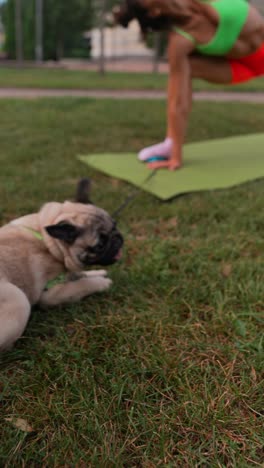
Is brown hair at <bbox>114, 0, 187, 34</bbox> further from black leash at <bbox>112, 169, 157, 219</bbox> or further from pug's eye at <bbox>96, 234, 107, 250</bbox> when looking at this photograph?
pug's eye at <bbox>96, 234, 107, 250</bbox>

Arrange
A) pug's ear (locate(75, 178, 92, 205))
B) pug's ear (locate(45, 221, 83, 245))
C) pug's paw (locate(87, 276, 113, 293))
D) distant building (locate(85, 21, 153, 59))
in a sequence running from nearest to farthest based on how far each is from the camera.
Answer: pug's ear (locate(45, 221, 83, 245)) < pug's paw (locate(87, 276, 113, 293)) < pug's ear (locate(75, 178, 92, 205)) < distant building (locate(85, 21, 153, 59))

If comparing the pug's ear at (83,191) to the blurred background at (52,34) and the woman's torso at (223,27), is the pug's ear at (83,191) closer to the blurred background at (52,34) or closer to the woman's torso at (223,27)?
the woman's torso at (223,27)


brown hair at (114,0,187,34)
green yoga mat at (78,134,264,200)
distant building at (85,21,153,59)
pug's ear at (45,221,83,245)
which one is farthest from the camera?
distant building at (85,21,153,59)

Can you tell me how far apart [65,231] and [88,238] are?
0.21m

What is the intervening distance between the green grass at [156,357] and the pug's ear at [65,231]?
485mm

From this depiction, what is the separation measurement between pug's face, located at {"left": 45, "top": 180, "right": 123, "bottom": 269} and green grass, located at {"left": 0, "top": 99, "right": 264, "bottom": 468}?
1.04 ft

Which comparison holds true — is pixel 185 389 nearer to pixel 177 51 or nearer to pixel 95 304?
pixel 95 304

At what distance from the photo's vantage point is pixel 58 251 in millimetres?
2775

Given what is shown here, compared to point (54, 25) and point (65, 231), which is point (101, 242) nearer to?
point (65, 231)

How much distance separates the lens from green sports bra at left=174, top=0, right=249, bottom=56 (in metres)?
5.42

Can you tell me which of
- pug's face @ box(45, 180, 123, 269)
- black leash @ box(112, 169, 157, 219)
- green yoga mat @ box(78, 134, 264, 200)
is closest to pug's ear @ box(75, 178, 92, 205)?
pug's face @ box(45, 180, 123, 269)

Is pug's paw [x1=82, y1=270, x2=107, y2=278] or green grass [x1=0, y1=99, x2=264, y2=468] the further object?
pug's paw [x1=82, y1=270, x2=107, y2=278]

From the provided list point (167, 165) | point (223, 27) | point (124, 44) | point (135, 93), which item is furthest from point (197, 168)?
point (124, 44)

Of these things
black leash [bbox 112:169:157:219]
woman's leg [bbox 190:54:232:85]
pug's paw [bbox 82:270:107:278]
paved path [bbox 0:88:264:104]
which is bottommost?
Result: paved path [bbox 0:88:264:104]
